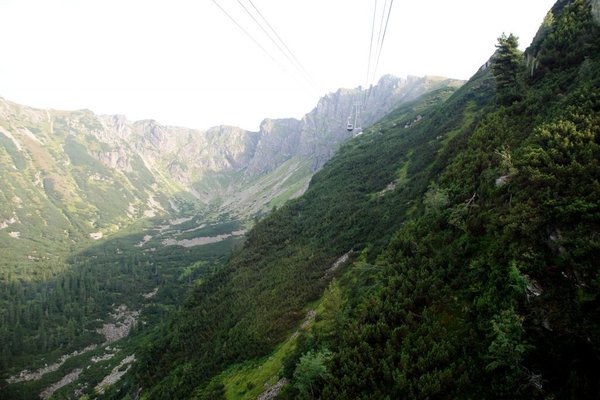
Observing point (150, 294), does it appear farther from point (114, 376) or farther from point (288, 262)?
point (288, 262)

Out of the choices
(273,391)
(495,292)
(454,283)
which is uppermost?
(495,292)

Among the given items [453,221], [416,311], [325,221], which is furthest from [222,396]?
[325,221]

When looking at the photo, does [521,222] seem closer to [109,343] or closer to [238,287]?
[238,287]

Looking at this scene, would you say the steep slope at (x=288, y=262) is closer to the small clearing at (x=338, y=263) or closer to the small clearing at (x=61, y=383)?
the small clearing at (x=338, y=263)

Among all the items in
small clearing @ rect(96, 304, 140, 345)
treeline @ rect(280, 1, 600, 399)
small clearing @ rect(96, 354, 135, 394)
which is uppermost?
treeline @ rect(280, 1, 600, 399)

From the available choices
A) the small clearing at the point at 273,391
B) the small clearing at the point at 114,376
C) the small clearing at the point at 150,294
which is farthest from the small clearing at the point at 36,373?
the small clearing at the point at 273,391

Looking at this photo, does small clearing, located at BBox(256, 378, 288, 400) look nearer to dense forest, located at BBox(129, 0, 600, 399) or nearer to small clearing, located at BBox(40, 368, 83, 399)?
dense forest, located at BBox(129, 0, 600, 399)

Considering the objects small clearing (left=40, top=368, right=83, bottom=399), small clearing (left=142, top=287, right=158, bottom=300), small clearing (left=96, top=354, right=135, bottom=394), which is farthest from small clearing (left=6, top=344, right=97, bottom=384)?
small clearing (left=142, top=287, right=158, bottom=300)

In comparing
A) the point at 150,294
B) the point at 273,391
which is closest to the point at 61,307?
the point at 150,294

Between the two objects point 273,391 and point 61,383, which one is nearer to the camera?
point 273,391

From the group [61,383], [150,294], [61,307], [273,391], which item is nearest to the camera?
[273,391]

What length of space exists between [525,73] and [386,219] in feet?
83.9

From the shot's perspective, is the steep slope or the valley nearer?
the valley

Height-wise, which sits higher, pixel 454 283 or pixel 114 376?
pixel 454 283
